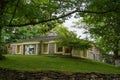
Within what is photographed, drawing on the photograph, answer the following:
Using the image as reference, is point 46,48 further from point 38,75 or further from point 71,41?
point 38,75

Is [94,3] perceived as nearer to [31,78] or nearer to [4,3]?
[4,3]

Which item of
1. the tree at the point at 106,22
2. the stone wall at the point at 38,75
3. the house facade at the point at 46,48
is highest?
the tree at the point at 106,22

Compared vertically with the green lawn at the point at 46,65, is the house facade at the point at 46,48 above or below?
above

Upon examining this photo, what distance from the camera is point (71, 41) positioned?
85.9 feet

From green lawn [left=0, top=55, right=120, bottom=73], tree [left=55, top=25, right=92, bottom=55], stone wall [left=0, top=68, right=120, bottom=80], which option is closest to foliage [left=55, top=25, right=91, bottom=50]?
tree [left=55, top=25, right=92, bottom=55]

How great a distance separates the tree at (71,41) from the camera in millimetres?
26266

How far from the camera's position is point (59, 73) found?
51.1ft

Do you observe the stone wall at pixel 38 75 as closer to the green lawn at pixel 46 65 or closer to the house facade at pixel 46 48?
the green lawn at pixel 46 65

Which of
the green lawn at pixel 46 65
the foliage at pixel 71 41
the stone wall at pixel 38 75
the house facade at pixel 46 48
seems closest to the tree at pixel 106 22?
the foliage at pixel 71 41

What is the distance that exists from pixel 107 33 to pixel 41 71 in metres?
8.14

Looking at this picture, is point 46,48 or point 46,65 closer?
point 46,65

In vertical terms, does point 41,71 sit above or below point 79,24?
below

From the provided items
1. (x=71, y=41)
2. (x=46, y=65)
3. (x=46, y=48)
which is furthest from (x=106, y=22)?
(x=46, y=48)

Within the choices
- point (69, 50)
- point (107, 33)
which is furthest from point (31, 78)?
point (69, 50)
